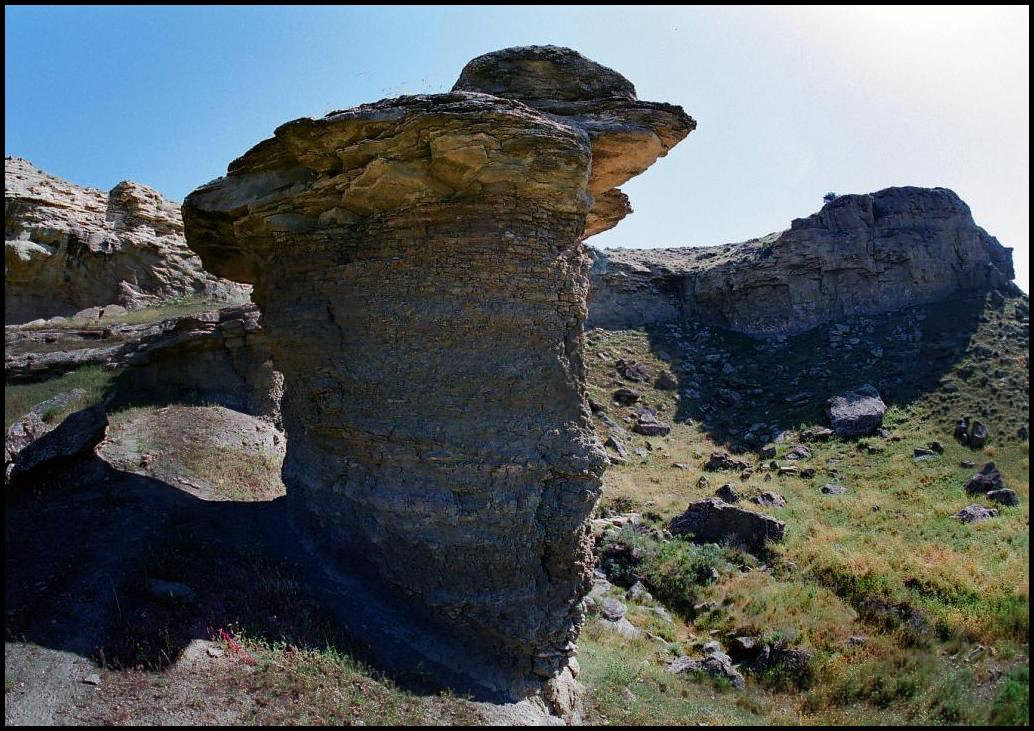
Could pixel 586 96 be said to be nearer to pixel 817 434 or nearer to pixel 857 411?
pixel 817 434

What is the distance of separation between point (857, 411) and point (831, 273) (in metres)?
12.0

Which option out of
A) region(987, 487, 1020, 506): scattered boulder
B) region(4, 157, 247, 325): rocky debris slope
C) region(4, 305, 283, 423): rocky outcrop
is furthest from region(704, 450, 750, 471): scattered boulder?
region(4, 157, 247, 325): rocky debris slope

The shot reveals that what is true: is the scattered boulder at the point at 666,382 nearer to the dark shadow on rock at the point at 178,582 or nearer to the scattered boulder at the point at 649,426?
the scattered boulder at the point at 649,426

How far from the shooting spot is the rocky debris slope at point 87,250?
24.5 metres

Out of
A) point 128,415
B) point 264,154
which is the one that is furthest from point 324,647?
point 128,415

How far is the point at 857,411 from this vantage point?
2848 centimetres

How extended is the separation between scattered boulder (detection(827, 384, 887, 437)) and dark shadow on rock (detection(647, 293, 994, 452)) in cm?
63

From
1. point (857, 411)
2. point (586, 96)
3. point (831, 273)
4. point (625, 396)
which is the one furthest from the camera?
point (831, 273)

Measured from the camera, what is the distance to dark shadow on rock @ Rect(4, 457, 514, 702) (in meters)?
7.21

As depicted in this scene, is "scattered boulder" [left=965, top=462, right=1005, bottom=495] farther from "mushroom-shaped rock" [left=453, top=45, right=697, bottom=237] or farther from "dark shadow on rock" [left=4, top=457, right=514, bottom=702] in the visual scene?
"dark shadow on rock" [left=4, top=457, right=514, bottom=702]

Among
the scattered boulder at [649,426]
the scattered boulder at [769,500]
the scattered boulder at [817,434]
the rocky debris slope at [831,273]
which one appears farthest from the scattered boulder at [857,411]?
the rocky debris slope at [831,273]

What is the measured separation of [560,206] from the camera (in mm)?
9453

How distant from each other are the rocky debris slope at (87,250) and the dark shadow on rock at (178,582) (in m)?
18.4

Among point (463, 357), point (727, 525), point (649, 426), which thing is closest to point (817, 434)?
point (649, 426)
